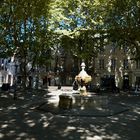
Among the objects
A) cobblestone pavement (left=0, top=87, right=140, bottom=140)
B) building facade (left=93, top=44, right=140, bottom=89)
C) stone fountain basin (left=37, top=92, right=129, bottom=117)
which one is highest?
building facade (left=93, top=44, right=140, bottom=89)

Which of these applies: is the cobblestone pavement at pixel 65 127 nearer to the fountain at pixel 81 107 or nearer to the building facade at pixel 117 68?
the fountain at pixel 81 107

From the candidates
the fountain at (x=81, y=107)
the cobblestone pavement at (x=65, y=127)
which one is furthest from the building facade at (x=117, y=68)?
the cobblestone pavement at (x=65, y=127)

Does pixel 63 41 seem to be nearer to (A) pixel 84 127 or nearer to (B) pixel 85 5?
(B) pixel 85 5

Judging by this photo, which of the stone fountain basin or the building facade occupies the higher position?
the building facade

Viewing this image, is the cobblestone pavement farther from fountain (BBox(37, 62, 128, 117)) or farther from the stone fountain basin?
fountain (BBox(37, 62, 128, 117))

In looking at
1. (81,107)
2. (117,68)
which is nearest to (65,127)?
(81,107)

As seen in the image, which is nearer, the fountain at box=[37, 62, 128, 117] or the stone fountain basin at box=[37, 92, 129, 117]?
the stone fountain basin at box=[37, 92, 129, 117]

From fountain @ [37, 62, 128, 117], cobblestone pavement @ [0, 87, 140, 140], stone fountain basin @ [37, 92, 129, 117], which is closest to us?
cobblestone pavement @ [0, 87, 140, 140]

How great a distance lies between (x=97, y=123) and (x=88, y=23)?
26.5 metres

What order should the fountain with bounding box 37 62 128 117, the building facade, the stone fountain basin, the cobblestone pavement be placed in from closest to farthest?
1. the cobblestone pavement
2. the stone fountain basin
3. the fountain with bounding box 37 62 128 117
4. the building facade

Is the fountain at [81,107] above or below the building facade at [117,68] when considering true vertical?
below

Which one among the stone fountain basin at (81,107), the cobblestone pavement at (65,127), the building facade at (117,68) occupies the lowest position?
the cobblestone pavement at (65,127)

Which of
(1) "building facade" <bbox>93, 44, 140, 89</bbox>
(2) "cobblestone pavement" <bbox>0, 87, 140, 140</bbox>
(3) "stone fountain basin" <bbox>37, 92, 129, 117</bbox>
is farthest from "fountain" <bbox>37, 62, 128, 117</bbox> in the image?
(1) "building facade" <bbox>93, 44, 140, 89</bbox>

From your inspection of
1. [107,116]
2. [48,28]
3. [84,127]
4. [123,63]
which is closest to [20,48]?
[48,28]
